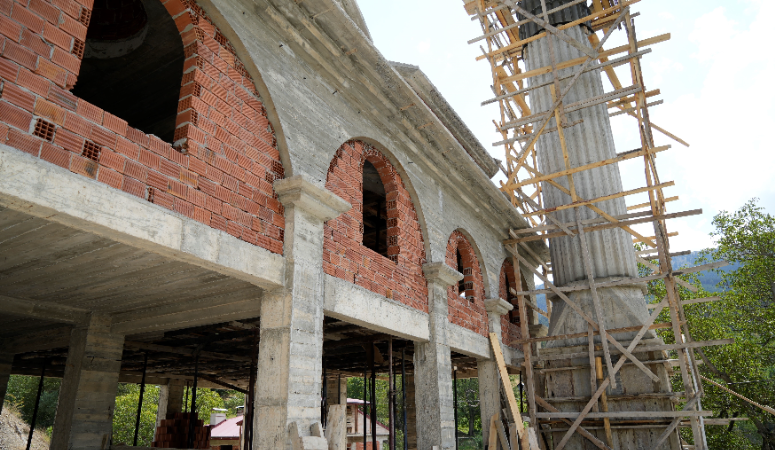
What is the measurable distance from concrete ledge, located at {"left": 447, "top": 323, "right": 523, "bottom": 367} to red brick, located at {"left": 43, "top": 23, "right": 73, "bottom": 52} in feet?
21.9

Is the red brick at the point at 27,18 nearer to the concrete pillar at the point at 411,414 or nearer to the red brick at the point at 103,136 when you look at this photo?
the red brick at the point at 103,136

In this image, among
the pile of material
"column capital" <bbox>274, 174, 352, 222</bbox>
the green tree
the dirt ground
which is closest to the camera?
"column capital" <bbox>274, 174, 352, 222</bbox>

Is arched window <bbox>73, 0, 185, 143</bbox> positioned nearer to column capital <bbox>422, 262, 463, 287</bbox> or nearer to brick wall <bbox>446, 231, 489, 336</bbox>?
column capital <bbox>422, 262, 463, 287</bbox>

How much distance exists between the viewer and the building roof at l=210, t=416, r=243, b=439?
2419cm

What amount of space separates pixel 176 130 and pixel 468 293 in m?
7.26

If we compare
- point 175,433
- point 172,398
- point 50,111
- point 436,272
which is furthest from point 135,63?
point 172,398

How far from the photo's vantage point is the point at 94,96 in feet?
26.5

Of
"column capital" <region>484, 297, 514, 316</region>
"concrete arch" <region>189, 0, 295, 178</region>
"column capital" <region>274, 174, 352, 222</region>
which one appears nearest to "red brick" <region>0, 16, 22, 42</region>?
"concrete arch" <region>189, 0, 295, 178</region>

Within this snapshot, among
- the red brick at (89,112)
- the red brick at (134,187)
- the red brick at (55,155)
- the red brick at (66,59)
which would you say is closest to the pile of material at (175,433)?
the red brick at (134,187)

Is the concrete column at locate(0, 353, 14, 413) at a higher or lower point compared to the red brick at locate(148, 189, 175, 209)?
lower

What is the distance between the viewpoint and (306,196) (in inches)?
217

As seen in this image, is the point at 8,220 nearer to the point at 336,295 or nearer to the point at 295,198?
the point at 295,198

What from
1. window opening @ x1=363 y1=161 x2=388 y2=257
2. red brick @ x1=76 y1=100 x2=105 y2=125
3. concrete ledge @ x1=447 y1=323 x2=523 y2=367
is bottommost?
concrete ledge @ x1=447 y1=323 x2=523 y2=367

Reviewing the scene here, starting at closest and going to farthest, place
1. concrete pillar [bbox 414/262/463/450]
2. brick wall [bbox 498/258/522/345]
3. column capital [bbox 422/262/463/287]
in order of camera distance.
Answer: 1. concrete pillar [bbox 414/262/463/450]
2. column capital [bbox 422/262/463/287]
3. brick wall [bbox 498/258/522/345]
